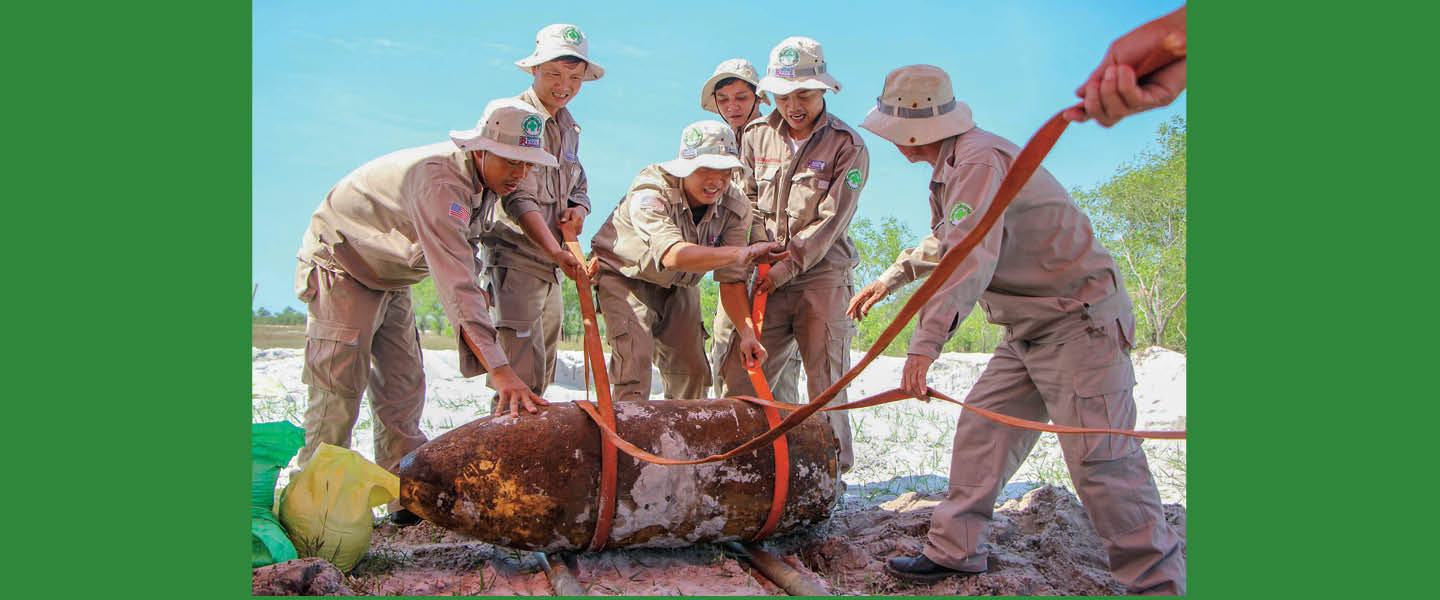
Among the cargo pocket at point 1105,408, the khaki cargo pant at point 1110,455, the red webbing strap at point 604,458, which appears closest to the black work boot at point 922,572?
the khaki cargo pant at point 1110,455

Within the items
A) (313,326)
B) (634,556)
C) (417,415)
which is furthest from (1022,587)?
(313,326)

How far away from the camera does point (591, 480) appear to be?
11.5 ft

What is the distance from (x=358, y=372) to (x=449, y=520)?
1295 mm

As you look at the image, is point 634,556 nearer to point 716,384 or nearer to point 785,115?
point 716,384

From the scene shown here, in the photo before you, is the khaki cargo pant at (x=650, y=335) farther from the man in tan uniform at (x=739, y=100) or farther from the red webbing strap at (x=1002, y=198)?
the red webbing strap at (x=1002, y=198)

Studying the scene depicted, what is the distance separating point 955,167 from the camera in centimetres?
325

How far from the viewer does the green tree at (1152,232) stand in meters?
14.7

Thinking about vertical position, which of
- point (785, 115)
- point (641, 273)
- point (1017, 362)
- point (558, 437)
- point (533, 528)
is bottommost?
point (533, 528)

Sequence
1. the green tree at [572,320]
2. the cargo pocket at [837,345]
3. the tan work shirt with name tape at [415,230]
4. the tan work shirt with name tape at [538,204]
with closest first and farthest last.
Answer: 1. the tan work shirt with name tape at [415,230]
2. the tan work shirt with name tape at [538,204]
3. the cargo pocket at [837,345]
4. the green tree at [572,320]

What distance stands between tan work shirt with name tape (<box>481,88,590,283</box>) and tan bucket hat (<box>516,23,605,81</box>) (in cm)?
17

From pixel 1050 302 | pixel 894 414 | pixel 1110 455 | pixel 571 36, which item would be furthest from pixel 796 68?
pixel 894 414

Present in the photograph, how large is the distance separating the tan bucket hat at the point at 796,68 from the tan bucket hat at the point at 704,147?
468 mm

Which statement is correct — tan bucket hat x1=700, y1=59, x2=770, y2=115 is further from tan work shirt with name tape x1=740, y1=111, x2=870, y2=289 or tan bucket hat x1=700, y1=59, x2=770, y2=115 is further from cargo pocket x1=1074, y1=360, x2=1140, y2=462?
cargo pocket x1=1074, y1=360, x2=1140, y2=462

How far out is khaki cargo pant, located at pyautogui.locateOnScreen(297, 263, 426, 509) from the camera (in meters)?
4.33
